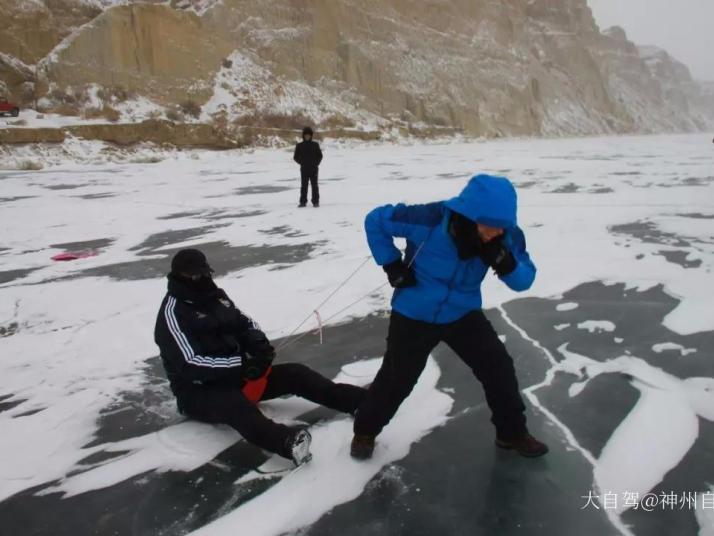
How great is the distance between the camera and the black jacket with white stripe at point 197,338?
277 centimetres

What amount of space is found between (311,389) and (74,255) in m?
5.16

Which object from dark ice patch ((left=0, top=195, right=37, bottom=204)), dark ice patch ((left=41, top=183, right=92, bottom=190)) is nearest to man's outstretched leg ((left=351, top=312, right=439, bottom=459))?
dark ice patch ((left=0, top=195, right=37, bottom=204))

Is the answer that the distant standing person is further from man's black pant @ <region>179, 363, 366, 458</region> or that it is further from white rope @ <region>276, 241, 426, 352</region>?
man's black pant @ <region>179, 363, 366, 458</region>

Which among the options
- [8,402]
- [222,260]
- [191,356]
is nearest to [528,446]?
[191,356]

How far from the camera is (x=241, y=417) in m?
2.64

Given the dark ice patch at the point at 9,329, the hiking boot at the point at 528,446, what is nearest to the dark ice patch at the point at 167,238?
the dark ice patch at the point at 9,329

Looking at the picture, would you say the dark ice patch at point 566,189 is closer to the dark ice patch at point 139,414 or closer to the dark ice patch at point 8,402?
the dark ice patch at point 139,414

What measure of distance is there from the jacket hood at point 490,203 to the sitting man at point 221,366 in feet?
4.16

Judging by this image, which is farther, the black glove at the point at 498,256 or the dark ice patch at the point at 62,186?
the dark ice patch at the point at 62,186

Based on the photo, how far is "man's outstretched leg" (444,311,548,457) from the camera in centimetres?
250

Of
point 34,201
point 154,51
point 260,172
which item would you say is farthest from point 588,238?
point 154,51

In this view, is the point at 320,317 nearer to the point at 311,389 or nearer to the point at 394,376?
the point at 311,389

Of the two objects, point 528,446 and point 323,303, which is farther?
point 323,303

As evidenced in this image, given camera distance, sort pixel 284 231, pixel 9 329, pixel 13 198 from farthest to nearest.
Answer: pixel 13 198
pixel 284 231
pixel 9 329
